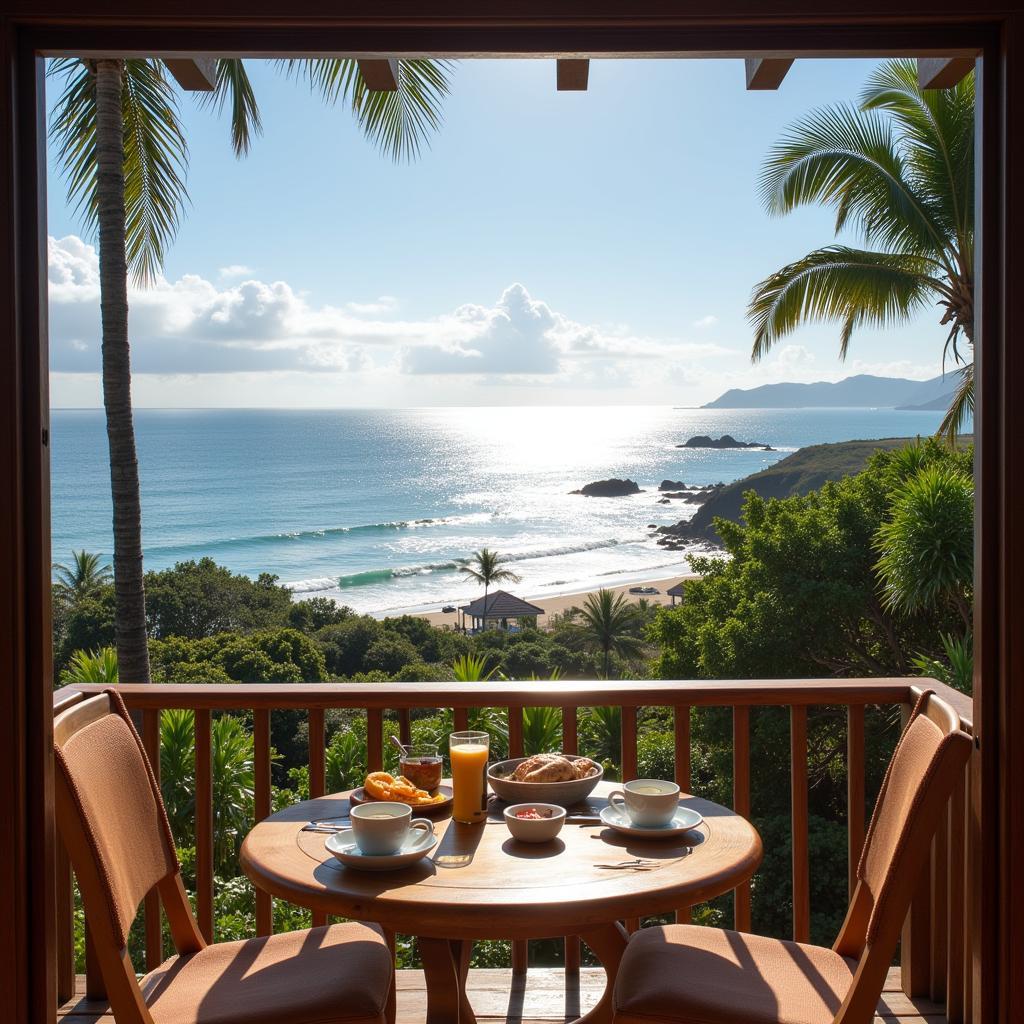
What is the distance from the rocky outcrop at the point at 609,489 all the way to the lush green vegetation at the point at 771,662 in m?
25.4

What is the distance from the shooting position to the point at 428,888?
64.8 inches

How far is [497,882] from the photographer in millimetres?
1678

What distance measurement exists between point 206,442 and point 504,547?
17.4 metres

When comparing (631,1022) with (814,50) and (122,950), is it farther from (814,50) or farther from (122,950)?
(814,50)

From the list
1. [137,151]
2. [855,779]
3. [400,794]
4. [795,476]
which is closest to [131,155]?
[137,151]

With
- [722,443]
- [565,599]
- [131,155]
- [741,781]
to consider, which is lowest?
[565,599]

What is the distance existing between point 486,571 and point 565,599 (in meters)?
2.85

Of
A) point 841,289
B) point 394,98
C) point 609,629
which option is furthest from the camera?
point 609,629

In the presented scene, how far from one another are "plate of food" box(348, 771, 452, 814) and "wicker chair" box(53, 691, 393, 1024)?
284 mm

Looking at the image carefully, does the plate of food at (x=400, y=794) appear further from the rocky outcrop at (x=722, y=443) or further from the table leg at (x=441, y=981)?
the rocky outcrop at (x=722, y=443)

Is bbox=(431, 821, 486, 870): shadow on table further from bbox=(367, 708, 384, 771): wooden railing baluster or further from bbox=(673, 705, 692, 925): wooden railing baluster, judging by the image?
bbox=(673, 705, 692, 925): wooden railing baluster

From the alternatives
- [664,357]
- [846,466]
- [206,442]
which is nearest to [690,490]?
[664,357]

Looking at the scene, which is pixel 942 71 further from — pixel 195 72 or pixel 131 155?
pixel 131 155

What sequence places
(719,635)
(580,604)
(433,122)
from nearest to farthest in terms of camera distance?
(433,122) < (719,635) < (580,604)
